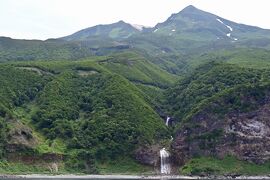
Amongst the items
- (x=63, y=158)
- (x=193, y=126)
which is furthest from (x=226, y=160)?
(x=63, y=158)

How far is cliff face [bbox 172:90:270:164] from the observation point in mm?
179750

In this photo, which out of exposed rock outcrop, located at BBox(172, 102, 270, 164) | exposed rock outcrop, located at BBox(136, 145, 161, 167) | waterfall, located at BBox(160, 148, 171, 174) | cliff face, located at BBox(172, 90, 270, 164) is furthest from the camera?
cliff face, located at BBox(172, 90, 270, 164)

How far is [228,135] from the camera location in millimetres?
183875

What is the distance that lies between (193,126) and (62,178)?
197 ft

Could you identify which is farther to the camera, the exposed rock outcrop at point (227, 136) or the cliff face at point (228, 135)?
the cliff face at point (228, 135)

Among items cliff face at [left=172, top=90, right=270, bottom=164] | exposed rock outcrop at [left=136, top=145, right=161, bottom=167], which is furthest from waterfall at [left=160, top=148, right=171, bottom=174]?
cliff face at [left=172, top=90, right=270, bottom=164]

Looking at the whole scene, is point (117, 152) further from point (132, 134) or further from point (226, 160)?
point (226, 160)

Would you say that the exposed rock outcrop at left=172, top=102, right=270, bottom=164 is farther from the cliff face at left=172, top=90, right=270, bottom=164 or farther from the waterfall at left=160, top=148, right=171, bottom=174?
the waterfall at left=160, top=148, right=171, bottom=174

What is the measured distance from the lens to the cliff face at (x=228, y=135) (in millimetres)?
179750

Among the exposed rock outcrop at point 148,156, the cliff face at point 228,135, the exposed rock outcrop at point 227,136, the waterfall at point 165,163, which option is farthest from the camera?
the cliff face at point 228,135

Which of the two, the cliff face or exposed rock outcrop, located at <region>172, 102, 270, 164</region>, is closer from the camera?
exposed rock outcrop, located at <region>172, 102, 270, 164</region>

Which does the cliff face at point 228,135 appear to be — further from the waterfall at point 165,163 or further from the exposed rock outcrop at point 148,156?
the exposed rock outcrop at point 148,156

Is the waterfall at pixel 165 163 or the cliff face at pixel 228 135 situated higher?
the cliff face at pixel 228 135

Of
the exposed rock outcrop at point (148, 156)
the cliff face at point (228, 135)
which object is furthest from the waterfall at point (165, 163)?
the cliff face at point (228, 135)
